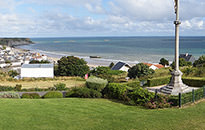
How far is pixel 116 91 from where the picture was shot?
14852 mm

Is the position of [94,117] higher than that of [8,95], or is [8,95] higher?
[8,95]

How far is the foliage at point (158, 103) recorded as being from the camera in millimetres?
12066

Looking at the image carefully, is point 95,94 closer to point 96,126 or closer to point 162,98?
point 162,98

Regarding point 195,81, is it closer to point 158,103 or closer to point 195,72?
point 195,72

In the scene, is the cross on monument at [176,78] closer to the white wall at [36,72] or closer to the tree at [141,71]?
the tree at [141,71]

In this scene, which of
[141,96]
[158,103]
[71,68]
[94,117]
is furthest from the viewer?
[71,68]

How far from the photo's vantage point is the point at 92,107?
40.0 feet

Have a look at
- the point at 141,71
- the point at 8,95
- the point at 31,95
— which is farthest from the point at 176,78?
the point at 141,71

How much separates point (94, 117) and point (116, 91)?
187 inches

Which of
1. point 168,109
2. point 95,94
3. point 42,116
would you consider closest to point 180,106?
point 168,109

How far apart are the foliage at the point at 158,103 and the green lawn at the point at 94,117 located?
54 cm

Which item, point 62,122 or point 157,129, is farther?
point 62,122

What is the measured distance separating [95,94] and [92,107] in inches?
130

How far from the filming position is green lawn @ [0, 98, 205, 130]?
8.99 m
